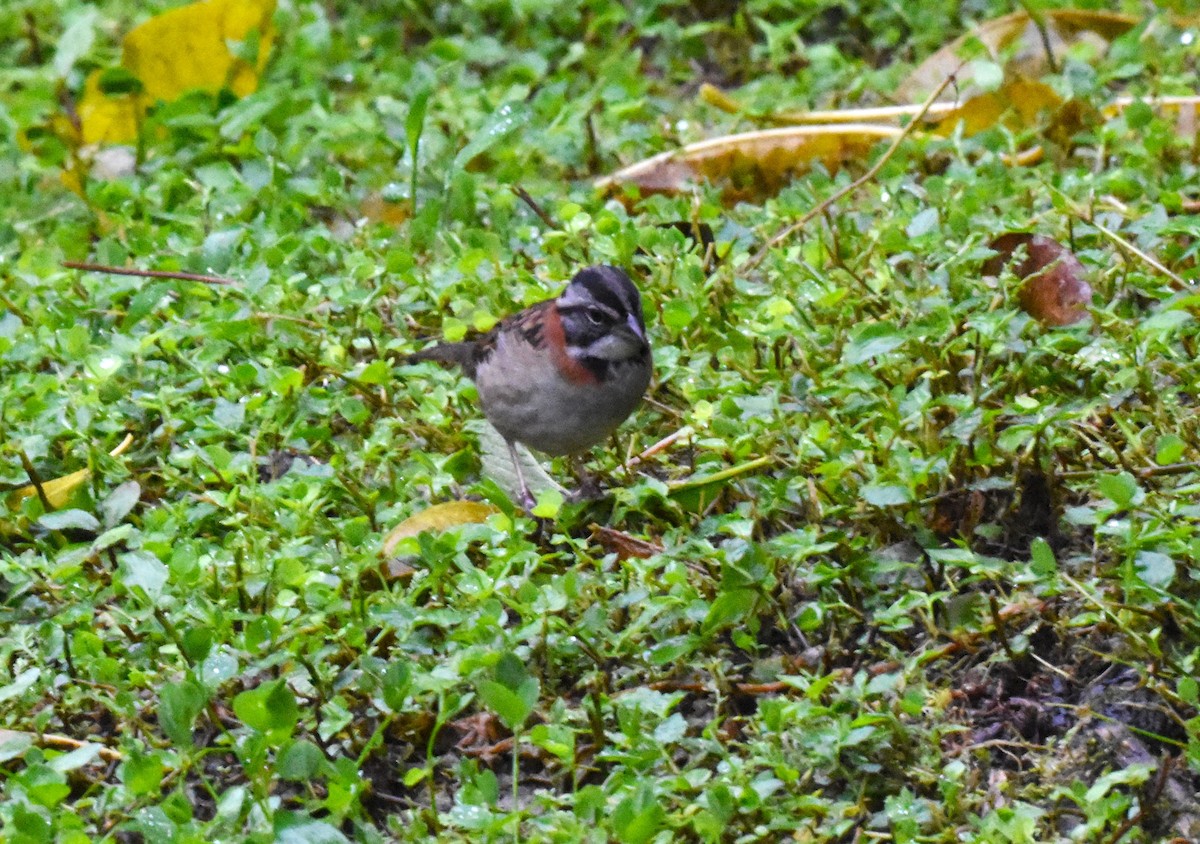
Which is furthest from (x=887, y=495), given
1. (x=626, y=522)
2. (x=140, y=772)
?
(x=140, y=772)

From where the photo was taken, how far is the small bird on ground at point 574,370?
433 cm

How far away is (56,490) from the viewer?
4.54m

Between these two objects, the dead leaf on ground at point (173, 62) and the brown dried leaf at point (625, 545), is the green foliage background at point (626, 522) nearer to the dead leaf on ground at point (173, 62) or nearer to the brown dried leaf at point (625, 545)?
the brown dried leaf at point (625, 545)

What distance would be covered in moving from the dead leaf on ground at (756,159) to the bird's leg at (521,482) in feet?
5.86

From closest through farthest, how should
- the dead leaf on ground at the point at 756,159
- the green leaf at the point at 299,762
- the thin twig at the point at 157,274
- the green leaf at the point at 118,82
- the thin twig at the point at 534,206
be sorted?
the green leaf at the point at 299,762 → the thin twig at the point at 157,274 → the thin twig at the point at 534,206 → the dead leaf on ground at the point at 756,159 → the green leaf at the point at 118,82

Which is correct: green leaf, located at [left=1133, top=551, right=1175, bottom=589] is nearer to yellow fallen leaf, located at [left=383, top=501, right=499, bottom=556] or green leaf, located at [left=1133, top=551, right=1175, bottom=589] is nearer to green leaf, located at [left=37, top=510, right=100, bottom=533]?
yellow fallen leaf, located at [left=383, top=501, right=499, bottom=556]

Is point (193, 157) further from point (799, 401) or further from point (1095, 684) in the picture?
point (1095, 684)

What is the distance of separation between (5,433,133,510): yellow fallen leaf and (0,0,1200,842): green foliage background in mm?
70

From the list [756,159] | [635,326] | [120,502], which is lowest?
[756,159]

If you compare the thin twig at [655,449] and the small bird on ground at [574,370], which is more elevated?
the small bird on ground at [574,370]

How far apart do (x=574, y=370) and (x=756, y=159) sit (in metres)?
2.11

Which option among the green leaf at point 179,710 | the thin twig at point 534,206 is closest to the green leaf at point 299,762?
the green leaf at point 179,710

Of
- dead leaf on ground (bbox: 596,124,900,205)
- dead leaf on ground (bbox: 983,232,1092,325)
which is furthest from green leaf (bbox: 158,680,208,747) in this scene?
dead leaf on ground (bbox: 596,124,900,205)

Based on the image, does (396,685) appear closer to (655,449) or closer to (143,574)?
(143,574)
